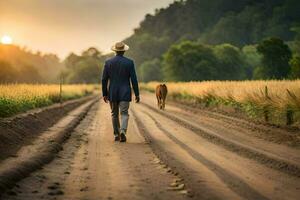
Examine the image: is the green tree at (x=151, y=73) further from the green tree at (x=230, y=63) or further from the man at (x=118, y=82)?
the man at (x=118, y=82)

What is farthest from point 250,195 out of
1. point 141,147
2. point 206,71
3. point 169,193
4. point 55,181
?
point 206,71

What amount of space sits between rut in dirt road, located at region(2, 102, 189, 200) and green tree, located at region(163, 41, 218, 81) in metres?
79.0

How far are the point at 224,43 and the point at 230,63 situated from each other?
49.8m

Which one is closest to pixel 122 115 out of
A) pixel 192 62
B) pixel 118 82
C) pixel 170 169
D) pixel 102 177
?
pixel 118 82

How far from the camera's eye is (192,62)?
3580 inches

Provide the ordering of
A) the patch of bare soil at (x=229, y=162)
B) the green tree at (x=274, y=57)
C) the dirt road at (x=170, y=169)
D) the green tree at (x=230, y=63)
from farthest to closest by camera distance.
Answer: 1. the green tree at (x=230, y=63)
2. the green tree at (x=274, y=57)
3. the patch of bare soil at (x=229, y=162)
4. the dirt road at (x=170, y=169)

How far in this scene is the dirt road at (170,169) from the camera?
21.9ft

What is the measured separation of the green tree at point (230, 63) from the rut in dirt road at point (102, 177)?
281 feet

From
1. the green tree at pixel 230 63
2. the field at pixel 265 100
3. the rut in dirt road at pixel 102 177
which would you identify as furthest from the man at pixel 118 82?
the green tree at pixel 230 63

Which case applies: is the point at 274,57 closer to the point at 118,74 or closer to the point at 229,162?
the point at 118,74

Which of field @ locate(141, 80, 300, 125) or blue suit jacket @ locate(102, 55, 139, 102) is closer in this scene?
blue suit jacket @ locate(102, 55, 139, 102)

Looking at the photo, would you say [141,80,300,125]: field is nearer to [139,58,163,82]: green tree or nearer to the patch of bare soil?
the patch of bare soil

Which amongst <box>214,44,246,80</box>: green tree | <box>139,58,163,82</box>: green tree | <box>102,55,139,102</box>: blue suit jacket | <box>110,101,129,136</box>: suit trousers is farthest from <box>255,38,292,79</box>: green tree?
<box>110,101,129,136</box>: suit trousers

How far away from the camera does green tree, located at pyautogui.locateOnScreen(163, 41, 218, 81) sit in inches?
3553
